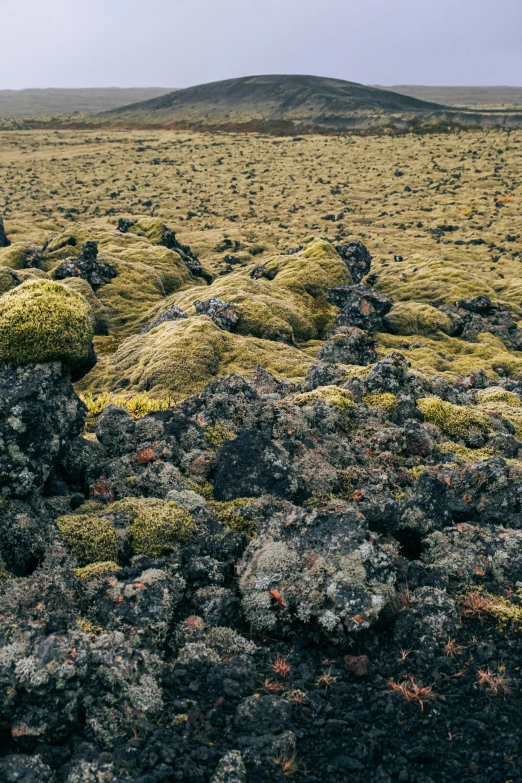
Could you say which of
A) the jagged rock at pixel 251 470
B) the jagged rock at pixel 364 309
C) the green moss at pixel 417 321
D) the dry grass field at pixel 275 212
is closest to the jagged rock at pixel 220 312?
the dry grass field at pixel 275 212

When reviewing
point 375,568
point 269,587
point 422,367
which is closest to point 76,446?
point 269,587

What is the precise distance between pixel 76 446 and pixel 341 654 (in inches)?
232

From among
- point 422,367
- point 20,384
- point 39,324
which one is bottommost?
point 422,367

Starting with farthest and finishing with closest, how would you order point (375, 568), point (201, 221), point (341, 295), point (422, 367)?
point (201, 221) < point (341, 295) < point (422, 367) < point (375, 568)

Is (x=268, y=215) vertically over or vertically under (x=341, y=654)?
over

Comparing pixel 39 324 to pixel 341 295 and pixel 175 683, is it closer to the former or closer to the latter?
pixel 175 683

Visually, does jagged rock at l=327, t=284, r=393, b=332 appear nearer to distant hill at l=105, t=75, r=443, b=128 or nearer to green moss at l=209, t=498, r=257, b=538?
green moss at l=209, t=498, r=257, b=538

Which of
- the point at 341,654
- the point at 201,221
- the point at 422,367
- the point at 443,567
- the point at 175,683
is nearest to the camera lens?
the point at 175,683

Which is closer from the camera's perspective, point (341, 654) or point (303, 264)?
point (341, 654)

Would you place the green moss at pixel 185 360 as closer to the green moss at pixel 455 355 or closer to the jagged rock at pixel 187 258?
the green moss at pixel 455 355

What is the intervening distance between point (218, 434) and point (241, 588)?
4.24 m

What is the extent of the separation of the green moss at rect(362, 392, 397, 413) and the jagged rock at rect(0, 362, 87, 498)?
6.99 metres

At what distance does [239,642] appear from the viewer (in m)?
7.18

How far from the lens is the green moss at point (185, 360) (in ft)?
62.3
